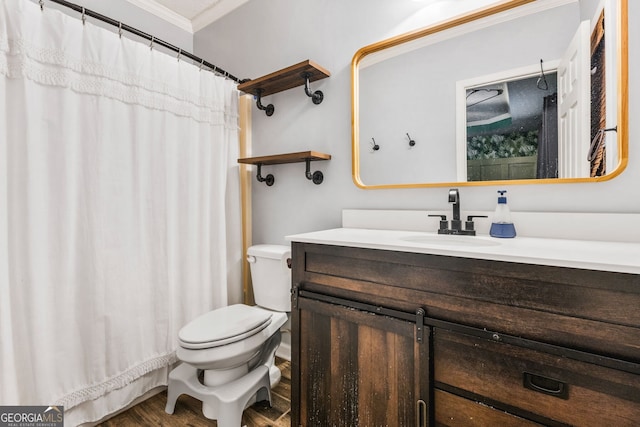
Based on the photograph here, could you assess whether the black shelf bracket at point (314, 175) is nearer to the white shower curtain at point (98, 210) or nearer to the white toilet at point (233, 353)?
the white toilet at point (233, 353)

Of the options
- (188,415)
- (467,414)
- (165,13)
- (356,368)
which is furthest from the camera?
(165,13)

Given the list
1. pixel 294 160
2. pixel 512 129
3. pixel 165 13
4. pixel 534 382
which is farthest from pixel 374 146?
pixel 165 13

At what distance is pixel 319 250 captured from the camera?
1159 mm

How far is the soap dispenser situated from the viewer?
1120 mm

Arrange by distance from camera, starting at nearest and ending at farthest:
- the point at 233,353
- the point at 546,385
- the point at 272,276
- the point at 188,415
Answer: the point at 546,385
the point at 233,353
the point at 188,415
the point at 272,276

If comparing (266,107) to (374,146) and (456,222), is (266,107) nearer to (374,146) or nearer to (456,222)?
(374,146)

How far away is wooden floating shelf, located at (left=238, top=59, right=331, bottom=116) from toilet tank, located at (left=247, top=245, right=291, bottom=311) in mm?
921

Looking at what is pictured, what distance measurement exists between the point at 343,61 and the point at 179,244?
4.59ft

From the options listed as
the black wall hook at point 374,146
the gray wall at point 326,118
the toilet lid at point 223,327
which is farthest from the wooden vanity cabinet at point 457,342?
the black wall hook at point 374,146

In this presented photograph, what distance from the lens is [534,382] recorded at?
2.51 feet

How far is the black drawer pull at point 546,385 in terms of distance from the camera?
0.73 m

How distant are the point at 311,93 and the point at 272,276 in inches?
43.0

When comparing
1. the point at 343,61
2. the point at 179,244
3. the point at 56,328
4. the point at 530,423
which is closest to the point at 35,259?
the point at 56,328

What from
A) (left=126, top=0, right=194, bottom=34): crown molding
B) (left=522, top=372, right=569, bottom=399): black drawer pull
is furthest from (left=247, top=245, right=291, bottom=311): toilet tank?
(left=126, top=0, right=194, bottom=34): crown molding
